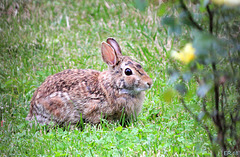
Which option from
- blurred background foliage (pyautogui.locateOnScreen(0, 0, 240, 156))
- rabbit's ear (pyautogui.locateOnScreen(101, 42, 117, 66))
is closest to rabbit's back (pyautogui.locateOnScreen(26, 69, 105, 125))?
blurred background foliage (pyautogui.locateOnScreen(0, 0, 240, 156))

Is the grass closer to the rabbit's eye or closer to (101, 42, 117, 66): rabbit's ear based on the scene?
the rabbit's eye

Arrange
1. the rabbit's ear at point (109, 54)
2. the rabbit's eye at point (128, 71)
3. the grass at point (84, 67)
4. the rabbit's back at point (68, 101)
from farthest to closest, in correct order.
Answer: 1. the rabbit's ear at point (109, 54)
2. the rabbit's back at point (68, 101)
3. the rabbit's eye at point (128, 71)
4. the grass at point (84, 67)

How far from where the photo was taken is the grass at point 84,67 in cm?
444

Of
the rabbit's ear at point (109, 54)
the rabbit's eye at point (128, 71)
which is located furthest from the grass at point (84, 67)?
the rabbit's ear at point (109, 54)

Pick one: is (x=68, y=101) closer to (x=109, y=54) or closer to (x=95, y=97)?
(x=95, y=97)

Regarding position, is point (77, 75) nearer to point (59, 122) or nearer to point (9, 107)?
point (59, 122)

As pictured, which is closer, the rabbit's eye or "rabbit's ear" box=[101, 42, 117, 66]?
the rabbit's eye

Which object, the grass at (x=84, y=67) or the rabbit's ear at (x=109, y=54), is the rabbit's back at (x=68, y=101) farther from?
the rabbit's ear at (x=109, y=54)

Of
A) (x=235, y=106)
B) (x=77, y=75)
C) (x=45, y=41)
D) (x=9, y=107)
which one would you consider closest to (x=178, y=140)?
(x=235, y=106)

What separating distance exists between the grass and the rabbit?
23 centimetres

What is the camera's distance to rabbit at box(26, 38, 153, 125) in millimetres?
5367

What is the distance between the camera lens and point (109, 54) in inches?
219

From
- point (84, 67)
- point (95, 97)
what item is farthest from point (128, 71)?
point (84, 67)

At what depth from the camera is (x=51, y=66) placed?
730cm
